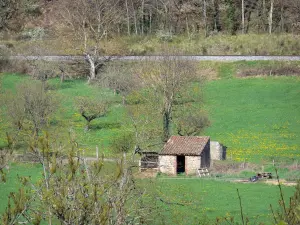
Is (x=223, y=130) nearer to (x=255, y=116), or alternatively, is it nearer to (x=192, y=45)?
(x=255, y=116)

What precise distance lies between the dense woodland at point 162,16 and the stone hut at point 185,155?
26.9 metres

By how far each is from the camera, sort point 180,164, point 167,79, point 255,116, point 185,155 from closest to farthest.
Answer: point 185,155, point 180,164, point 167,79, point 255,116

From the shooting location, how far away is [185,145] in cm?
4209

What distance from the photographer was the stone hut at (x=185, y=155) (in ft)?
135

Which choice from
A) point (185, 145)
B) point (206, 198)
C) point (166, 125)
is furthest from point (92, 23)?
point (206, 198)

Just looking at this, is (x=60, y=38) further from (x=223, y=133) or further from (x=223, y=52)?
(x=223, y=133)

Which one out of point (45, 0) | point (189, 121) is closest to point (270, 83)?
point (189, 121)

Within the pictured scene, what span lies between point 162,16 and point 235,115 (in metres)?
24.8

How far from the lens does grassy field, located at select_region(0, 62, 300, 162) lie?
45594 mm

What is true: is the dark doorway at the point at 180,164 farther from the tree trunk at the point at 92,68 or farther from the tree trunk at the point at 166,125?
the tree trunk at the point at 92,68

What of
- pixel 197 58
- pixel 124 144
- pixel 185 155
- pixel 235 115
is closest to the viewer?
pixel 185 155

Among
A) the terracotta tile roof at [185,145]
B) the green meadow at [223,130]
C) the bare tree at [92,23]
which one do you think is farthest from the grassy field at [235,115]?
the bare tree at [92,23]

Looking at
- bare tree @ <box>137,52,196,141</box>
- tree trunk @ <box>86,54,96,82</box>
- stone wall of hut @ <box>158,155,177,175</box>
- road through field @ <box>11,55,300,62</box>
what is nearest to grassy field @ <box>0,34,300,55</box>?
road through field @ <box>11,55,300,62</box>

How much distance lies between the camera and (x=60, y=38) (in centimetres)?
6988
